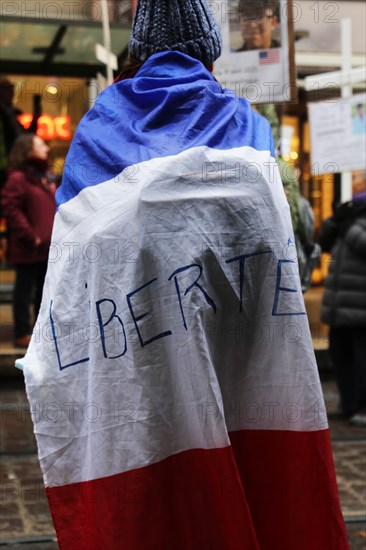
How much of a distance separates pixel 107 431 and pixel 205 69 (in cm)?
106

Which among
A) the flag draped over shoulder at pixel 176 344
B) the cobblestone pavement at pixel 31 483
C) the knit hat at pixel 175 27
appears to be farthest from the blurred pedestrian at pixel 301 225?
the flag draped over shoulder at pixel 176 344

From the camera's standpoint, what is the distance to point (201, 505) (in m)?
2.55

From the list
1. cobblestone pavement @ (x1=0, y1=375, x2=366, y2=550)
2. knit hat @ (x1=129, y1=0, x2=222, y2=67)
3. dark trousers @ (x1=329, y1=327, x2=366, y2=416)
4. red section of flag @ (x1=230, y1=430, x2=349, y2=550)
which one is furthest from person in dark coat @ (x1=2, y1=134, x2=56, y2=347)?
red section of flag @ (x1=230, y1=430, x2=349, y2=550)

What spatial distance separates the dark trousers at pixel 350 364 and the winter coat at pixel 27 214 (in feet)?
8.71

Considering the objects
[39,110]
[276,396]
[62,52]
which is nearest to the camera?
[276,396]

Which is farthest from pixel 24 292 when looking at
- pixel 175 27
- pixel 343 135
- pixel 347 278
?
pixel 175 27

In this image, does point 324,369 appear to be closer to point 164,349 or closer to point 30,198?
point 30,198

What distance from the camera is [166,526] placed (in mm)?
2545

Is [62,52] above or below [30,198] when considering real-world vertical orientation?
above

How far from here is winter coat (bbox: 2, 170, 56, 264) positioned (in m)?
8.40

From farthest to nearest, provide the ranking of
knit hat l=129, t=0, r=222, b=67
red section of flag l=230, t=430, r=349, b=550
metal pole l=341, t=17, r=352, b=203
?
metal pole l=341, t=17, r=352, b=203 → knit hat l=129, t=0, r=222, b=67 → red section of flag l=230, t=430, r=349, b=550

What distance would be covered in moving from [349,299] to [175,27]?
192 inches

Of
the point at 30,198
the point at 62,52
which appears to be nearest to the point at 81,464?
the point at 30,198

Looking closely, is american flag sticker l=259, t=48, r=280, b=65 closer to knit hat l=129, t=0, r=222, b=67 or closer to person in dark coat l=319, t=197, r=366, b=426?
person in dark coat l=319, t=197, r=366, b=426
